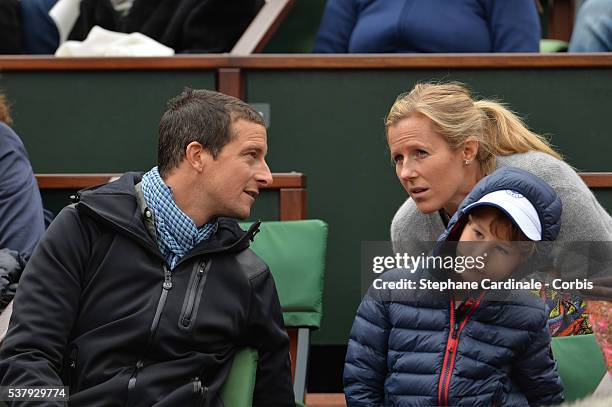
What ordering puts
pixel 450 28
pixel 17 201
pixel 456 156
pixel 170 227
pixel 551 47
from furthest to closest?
pixel 551 47, pixel 450 28, pixel 17 201, pixel 456 156, pixel 170 227

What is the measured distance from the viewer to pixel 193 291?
2.87m

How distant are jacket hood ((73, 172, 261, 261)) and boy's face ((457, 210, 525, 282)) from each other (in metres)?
0.62

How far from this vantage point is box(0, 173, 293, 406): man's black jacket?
108 inches

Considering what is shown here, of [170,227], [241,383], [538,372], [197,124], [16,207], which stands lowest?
[241,383]

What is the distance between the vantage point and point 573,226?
3.18 metres

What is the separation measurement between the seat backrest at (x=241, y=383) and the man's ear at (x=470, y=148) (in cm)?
86

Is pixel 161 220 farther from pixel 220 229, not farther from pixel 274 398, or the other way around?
pixel 274 398

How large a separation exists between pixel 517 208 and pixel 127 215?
0.93m

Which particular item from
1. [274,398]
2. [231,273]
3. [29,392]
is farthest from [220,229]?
[29,392]

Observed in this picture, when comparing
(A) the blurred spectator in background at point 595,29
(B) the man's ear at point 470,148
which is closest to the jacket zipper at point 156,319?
(B) the man's ear at point 470,148

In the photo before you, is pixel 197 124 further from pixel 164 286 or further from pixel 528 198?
pixel 528 198

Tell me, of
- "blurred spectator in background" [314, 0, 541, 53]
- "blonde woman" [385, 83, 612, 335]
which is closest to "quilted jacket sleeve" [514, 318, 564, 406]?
"blonde woman" [385, 83, 612, 335]

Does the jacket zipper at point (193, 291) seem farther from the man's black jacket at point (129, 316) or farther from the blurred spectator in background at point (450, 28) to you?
the blurred spectator in background at point (450, 28)

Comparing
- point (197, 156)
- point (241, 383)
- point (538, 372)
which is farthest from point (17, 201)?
point (538, 372)
